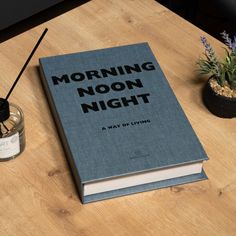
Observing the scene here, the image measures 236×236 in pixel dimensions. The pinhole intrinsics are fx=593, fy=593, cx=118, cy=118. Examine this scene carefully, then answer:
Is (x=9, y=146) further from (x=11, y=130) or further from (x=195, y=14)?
(x=195, y=14)

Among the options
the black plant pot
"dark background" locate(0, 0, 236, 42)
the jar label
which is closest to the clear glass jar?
the jar label

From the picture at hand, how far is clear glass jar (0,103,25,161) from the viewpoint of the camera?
1002mm

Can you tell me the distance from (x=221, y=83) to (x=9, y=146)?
414 mm

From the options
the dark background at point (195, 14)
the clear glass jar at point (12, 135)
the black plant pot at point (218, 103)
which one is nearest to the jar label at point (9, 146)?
the clear glass jar at point (12, 135)

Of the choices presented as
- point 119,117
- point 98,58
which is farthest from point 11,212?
point 98,58

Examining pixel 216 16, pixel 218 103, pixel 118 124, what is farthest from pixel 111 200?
pixel 216 16

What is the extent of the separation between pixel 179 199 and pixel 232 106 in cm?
22

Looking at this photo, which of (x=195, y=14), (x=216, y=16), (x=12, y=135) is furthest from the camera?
(x=195, y=14)

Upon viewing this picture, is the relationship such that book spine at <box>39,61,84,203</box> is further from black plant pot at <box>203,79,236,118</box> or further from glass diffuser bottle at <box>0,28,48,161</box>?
black plant pot at <box>203,79,236,118</box>

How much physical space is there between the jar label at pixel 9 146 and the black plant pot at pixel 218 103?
375 mm

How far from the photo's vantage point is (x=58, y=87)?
112 cm

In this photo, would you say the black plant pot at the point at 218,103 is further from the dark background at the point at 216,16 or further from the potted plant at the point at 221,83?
the dark background at the point at 216,16

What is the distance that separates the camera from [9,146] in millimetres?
1014

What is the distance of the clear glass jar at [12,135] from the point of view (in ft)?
3.29
